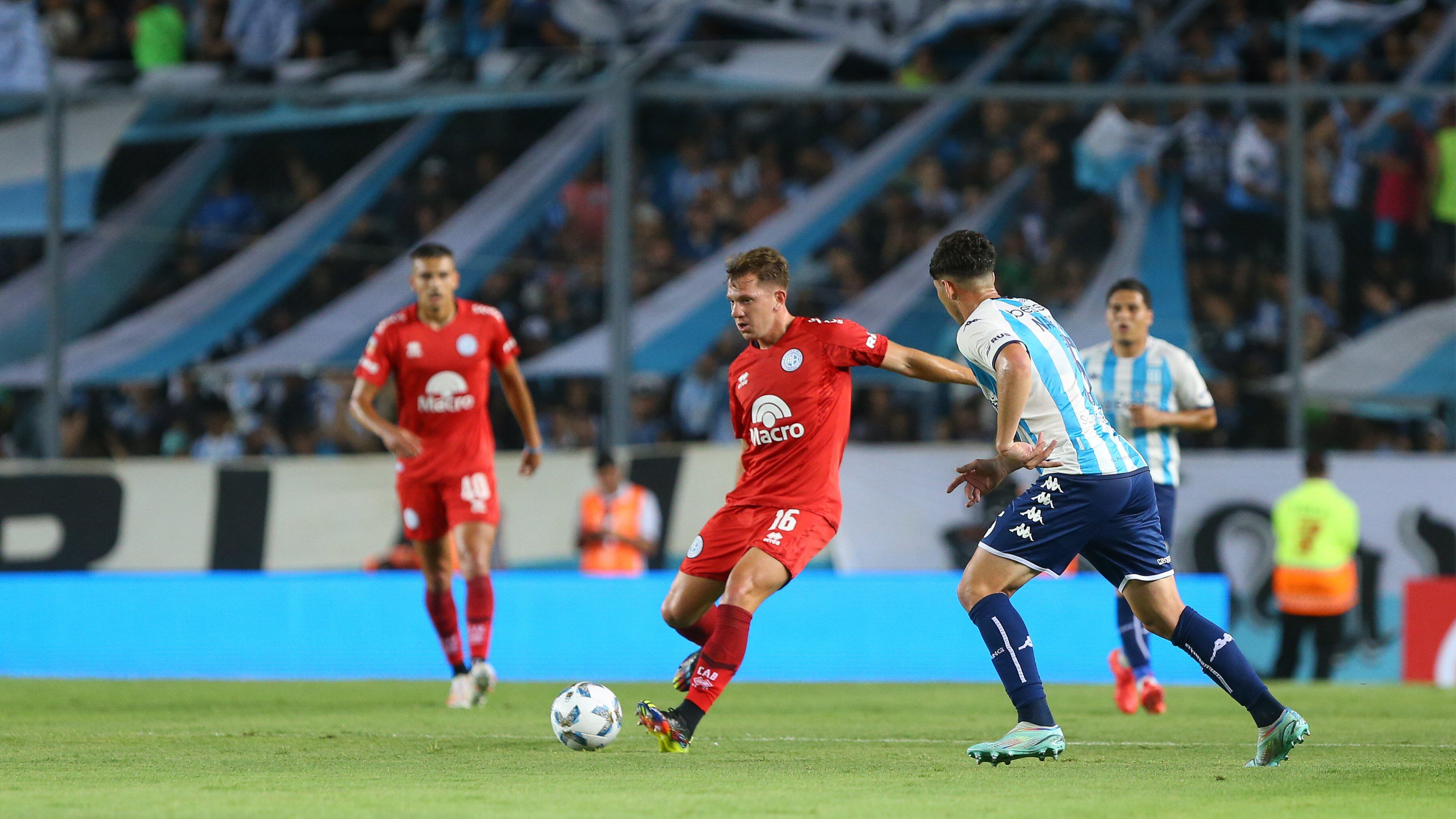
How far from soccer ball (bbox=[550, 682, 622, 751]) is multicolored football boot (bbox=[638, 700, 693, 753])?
0.64 feet

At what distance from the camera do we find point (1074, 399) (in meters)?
6.18

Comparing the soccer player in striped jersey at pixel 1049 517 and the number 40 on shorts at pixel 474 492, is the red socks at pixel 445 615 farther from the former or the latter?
the soccer player in striped jersey at pixel 1049 517

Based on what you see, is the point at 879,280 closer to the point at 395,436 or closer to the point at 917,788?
the point at 395,436

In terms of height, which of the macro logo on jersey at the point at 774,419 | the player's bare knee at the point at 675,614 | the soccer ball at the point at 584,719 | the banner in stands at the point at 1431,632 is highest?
the macro logo on jersey at the point at 774,419

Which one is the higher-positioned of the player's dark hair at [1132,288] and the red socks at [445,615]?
the player's dark hair at [1132,288]

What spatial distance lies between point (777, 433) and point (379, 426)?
9.23 ft

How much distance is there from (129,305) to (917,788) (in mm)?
10268

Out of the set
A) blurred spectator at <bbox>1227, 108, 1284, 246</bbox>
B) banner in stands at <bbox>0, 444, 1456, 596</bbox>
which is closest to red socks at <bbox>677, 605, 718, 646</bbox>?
banner in stands at <bbox>0, 444, 1456, 596</bbox>

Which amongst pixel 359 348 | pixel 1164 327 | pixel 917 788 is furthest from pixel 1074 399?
pixel 359 348

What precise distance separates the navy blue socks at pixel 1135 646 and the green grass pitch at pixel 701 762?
0.29m

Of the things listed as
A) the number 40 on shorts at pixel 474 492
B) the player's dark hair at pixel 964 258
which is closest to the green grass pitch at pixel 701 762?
the number 40 on shorts at pixel 474 492

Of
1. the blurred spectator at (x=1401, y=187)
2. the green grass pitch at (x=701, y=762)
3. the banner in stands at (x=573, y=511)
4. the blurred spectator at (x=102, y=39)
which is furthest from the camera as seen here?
the blurred spectator at (x=102, y=39)

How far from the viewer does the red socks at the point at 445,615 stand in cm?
928

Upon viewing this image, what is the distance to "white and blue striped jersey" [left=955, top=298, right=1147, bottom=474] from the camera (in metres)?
6.06
